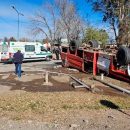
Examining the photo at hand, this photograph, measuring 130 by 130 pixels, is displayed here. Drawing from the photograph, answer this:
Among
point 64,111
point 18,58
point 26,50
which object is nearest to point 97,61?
point 18,58

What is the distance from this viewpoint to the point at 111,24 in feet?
131

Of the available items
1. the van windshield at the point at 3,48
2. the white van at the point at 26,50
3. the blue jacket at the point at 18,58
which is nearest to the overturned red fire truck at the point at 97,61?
the blue jacket at the point at 18,58

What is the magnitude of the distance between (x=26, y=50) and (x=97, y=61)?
16021 millimetres

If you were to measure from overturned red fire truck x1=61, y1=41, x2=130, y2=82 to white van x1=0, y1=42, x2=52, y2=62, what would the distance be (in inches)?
346

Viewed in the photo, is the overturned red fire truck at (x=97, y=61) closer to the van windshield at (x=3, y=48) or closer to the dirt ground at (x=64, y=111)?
the dirt ground at (x=64, y=111)

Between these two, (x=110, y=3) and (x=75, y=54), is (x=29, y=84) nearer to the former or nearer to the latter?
(x=75, y=54)

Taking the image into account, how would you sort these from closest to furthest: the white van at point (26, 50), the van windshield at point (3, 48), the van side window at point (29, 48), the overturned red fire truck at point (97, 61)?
the overturned red fire truck at point (97, 61), the white van at point (26, 50), the van windshield at point (3, 48), the van side window at point (29, 48)

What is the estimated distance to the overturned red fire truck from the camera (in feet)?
62.2

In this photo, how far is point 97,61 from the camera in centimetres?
2223

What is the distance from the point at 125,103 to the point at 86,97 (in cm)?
153

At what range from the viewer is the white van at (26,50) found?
35.4 m

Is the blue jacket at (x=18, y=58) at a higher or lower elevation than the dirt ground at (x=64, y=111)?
higher

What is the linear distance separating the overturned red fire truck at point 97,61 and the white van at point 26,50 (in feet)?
28.8

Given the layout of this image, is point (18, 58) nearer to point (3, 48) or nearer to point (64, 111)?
point (64, 111)
